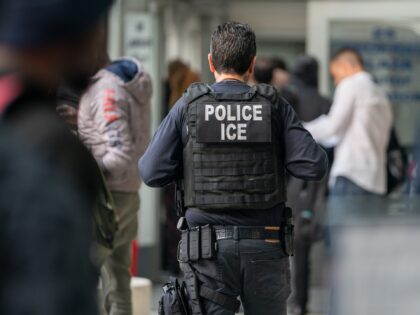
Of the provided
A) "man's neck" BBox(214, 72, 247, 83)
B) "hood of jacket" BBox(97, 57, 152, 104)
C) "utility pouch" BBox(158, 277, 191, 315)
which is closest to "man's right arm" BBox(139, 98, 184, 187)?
"man's neck" BBox(214, 72, 247, 83)

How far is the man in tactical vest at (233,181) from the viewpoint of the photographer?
4391mm

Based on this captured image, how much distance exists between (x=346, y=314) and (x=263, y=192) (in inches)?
25.2

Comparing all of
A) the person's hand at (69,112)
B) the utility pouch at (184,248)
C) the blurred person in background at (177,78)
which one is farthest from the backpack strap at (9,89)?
the blurred person in background at (177,78)

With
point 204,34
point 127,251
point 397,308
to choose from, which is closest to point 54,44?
point 397,308

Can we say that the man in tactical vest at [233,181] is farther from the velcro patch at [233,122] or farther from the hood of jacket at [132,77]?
the hood of jacket at [132,77]

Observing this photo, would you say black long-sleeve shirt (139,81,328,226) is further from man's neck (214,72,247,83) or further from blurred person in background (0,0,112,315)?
blurred person in background (0,0,112,315)

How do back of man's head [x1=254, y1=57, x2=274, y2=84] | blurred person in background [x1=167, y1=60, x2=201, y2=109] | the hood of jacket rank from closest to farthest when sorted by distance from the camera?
1. the hood of jacket
2. back of man's head [x1=254, y1=57, x2=274, y2=84]
3. blurred person in background [x1=167, y1=60, x2=201, y2=109]

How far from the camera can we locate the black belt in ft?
14.4

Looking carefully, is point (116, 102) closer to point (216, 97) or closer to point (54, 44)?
point (216, 97)

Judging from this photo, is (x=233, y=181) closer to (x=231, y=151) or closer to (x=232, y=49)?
(x=231, y=151)

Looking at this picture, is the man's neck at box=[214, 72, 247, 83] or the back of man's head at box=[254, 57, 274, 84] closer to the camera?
the man's neck at box=[214, 72, 247, 83]

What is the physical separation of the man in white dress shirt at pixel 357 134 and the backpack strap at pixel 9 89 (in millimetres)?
5643

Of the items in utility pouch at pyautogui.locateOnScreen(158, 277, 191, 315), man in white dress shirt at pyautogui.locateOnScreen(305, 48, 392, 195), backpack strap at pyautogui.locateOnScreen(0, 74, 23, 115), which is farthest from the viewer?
man in white dress shirt at pyautogui.locateOnScreen(305, 48, 392, 195)

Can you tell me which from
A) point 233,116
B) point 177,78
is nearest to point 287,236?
point 233,116
